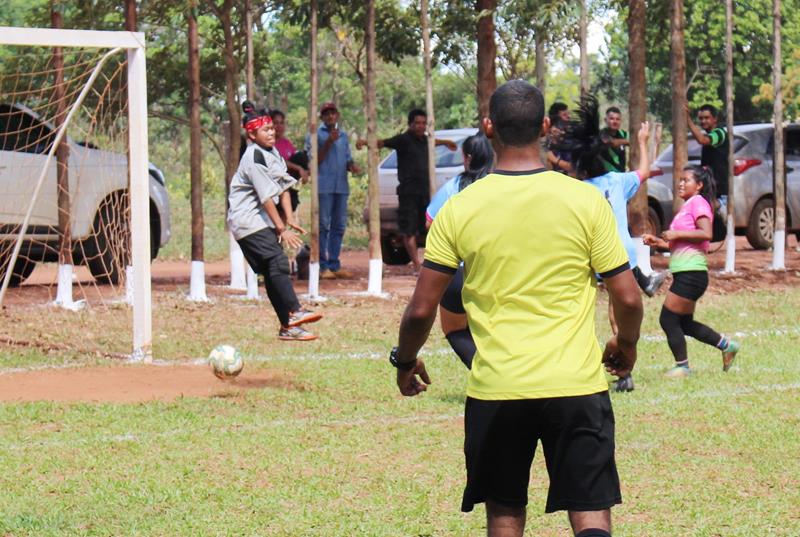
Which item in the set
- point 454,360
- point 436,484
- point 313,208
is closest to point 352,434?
point 436,484

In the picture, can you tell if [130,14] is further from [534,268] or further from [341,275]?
[534,268]

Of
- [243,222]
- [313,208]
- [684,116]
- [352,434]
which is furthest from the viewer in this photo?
[684,116]

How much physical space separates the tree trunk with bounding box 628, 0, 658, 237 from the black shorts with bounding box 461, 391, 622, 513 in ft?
39.3

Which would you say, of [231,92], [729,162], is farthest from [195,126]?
[729,162]

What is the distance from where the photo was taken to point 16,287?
16.1 meters

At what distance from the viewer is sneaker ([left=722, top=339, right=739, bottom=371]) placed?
31.3 feet

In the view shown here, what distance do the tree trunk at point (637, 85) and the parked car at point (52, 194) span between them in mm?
5759

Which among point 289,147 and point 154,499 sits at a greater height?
point 289,147

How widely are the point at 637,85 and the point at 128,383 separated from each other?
8.54 meters

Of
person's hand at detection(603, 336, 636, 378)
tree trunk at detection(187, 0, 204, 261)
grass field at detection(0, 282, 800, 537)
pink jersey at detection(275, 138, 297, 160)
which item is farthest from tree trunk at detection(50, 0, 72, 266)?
person's hand at detection(603, 336, 636, 378)

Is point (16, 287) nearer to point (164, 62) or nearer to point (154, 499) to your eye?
point (164, 62)

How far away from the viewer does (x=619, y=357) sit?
Result: 4.48 metres

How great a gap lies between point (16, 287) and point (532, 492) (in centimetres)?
1092

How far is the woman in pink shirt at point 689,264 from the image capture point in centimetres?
926
